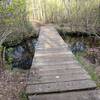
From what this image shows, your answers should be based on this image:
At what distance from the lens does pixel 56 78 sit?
3.52 m

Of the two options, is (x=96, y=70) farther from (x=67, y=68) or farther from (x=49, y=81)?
(x=49, y=81)

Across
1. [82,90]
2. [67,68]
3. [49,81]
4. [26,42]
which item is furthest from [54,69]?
[26,42]

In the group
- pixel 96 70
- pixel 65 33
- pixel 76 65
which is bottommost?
pixel 65 33

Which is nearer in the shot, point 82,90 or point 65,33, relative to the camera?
point 82,90

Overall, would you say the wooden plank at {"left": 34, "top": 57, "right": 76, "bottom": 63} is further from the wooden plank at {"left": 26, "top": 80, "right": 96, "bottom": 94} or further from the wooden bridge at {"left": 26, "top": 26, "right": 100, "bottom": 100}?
the wooden plank at {"left": 26, "top": 80, "right": 96, "bottom": 94}

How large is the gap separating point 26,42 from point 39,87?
170 inches

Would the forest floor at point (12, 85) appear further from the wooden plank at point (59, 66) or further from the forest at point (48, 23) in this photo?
the forest at point (48, 23)

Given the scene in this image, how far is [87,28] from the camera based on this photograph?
7.83 metres

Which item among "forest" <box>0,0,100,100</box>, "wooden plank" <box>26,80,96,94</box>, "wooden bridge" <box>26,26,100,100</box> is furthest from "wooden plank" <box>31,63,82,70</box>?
"wooden plank" <box>26,80,96,94</box>

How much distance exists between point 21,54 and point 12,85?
2918 mm

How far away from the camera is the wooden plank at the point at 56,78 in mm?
3406

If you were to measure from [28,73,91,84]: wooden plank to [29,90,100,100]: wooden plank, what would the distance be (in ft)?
1.33

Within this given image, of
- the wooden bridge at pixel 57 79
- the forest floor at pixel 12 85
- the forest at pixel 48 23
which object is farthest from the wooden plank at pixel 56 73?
the forest at pixel 48 23

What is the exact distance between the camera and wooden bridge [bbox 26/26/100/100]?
3025 mm
